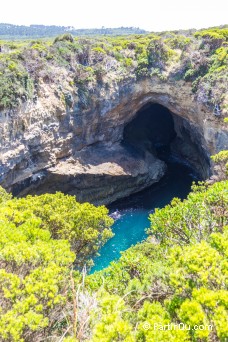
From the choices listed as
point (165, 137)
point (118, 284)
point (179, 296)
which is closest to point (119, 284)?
point (118, 284)

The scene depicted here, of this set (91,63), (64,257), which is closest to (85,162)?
(91,63)

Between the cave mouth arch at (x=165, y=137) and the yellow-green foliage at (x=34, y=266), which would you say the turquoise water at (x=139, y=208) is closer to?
the cave mouth arch at (x=165, y=137)

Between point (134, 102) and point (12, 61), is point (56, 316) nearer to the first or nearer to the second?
point (12, 61)

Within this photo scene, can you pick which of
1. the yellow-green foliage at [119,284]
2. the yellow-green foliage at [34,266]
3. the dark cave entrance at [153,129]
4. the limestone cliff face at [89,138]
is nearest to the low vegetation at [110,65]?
the limestone cliff face at [89,138]

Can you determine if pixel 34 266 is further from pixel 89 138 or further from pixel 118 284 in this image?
pixel 89 138

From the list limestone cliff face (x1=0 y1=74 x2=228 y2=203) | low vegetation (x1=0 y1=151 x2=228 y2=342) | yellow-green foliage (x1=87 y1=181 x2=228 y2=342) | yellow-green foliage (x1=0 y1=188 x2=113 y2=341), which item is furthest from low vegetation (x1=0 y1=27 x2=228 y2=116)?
yellow-green foliage (x1=87 y1=181 x2=228 y2=342)

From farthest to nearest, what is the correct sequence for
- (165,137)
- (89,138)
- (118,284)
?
1. (165,137)
2. (89,138)
3. (118,284)

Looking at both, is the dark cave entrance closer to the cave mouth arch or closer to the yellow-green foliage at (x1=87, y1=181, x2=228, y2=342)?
the cave mouth arch

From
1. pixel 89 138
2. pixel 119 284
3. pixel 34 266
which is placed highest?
pixel 89 138
